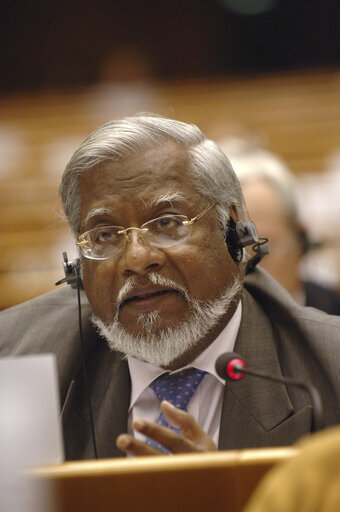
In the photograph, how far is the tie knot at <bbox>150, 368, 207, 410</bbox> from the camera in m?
1.44

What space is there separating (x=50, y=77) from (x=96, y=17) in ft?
1.94

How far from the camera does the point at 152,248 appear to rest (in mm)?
1456

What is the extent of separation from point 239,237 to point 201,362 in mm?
312

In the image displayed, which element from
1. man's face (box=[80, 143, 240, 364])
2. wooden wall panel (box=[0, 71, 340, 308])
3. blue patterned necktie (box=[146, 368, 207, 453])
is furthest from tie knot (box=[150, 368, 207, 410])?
wooden wall panel (box=[0, 71, 340, 308])

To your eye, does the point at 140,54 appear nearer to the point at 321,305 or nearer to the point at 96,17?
the point at 96,17

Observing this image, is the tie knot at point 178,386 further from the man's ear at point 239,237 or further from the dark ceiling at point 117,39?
the dark ceiling at point 117,39

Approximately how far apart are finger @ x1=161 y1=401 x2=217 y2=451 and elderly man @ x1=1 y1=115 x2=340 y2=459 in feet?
0.82

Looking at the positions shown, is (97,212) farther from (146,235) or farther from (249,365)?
(249,365)

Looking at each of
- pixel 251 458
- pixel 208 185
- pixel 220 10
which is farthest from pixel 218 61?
pixel 251 458

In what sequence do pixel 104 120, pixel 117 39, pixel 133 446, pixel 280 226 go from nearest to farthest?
pixel 133 446, pixel 280 226, pixel 104 120, pixel 117 39

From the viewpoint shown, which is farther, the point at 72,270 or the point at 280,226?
the point at 280,226

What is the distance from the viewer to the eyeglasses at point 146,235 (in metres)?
1.47

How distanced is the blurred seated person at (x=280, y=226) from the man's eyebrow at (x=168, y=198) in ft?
2.36

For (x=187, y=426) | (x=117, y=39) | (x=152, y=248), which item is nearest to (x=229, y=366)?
(x=187, y=426)
